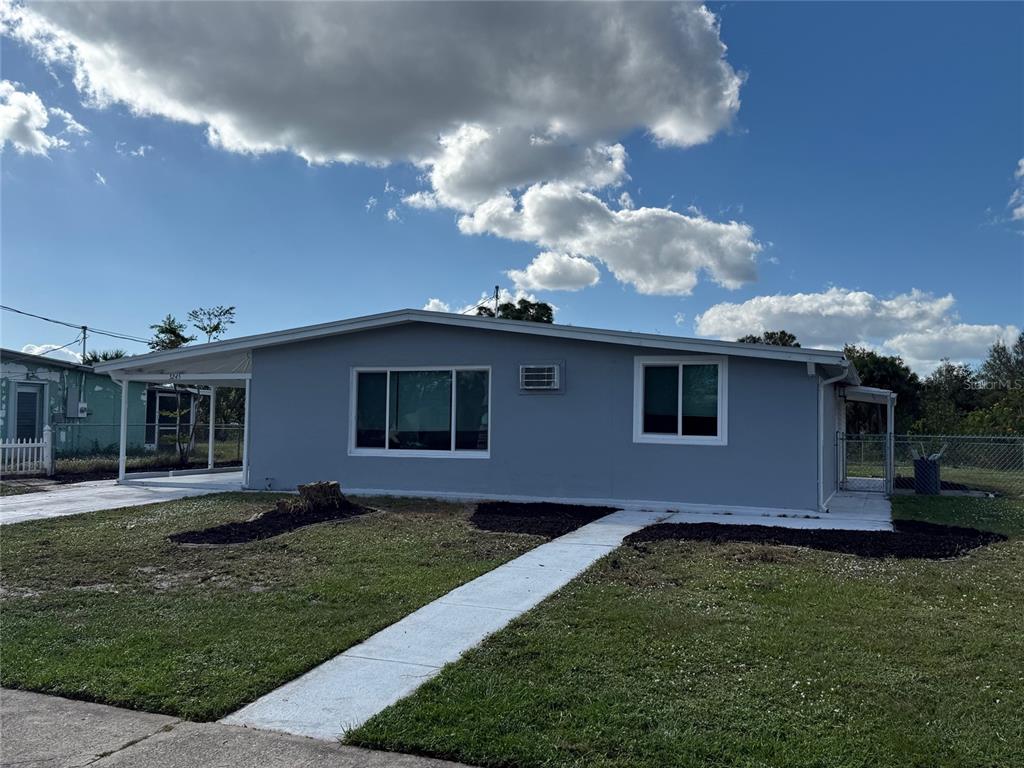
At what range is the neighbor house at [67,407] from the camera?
1848 centimetres

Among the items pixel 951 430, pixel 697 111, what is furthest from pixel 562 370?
pixel 951 430

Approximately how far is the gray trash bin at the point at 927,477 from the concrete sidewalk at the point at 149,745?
46.8ft

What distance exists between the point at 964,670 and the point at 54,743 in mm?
4845

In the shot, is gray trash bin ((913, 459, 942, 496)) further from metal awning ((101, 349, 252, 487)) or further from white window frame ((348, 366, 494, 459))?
metal awning ((101, 349, 252, 487))

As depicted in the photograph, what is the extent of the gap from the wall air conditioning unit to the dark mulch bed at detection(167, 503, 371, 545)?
10.5 ft

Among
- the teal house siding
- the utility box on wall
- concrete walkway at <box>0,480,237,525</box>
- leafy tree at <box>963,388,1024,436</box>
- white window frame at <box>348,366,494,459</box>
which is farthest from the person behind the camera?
leafy tree at <box>963,388,1024,436</box>

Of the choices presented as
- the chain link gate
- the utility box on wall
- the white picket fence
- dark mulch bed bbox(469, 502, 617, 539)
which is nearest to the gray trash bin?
the chain link gate

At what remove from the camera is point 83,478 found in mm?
16453

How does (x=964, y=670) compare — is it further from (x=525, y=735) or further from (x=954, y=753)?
(x=525, y=735)

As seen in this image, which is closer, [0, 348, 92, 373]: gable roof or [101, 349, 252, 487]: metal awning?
[101, 349, 252, 487]: metal awning

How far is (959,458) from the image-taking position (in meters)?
18.0

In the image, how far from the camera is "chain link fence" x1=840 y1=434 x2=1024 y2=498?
1542 centimetres

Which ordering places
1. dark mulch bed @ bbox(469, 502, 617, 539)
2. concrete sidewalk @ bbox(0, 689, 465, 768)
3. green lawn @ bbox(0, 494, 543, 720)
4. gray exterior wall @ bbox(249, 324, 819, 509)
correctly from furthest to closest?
gray exterior wall @ bbox(249, 324, 819, 509)
dark mulch bed @ bbox(469, 502, 617, 539)
green lawn @ bbox(0, 494, 543, 720)
concrete sidewalk @ bbox(0, 689, 465, 768)

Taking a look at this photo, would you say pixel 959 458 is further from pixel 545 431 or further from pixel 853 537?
pixel 545 431
